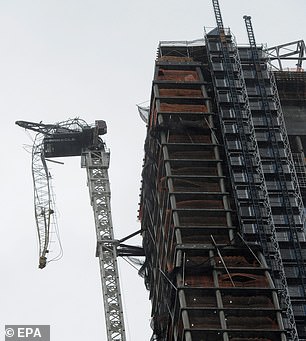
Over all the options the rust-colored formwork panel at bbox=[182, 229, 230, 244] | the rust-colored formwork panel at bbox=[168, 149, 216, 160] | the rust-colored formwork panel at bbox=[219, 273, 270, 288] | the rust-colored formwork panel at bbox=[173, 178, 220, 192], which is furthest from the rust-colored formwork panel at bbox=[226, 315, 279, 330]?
the rust-colored formwork panel at bbox=[168, 149, 216, 160]

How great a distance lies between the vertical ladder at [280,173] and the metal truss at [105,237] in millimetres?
24578

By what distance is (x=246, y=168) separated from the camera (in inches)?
5773

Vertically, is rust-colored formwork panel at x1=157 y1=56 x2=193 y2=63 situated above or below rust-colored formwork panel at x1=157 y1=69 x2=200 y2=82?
above

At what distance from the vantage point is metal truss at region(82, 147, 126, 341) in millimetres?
154000

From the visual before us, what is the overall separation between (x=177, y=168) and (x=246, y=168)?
26.6ft

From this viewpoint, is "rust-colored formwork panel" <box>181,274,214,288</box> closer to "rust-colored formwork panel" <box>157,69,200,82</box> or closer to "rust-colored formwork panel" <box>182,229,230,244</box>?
"rust-colored formwork panel" <box>182,229,230,244</box>

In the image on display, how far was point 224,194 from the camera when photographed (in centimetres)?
14400

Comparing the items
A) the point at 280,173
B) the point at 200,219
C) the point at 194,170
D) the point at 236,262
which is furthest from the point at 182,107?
the point at 236,262

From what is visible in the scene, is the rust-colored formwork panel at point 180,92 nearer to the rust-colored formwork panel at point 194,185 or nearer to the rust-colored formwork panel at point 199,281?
the rust-colored formwork panel at point 194,185

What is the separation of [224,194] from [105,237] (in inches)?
955

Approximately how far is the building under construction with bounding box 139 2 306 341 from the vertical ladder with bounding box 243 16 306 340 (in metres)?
0.16

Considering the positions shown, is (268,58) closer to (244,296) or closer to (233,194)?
(233,194)

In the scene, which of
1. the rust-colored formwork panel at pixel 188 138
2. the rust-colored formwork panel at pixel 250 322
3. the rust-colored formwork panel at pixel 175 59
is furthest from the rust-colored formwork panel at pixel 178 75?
A: the rust-colored formwork panel at pixel 250 322

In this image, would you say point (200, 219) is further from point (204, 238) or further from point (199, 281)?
point (199, 281)
